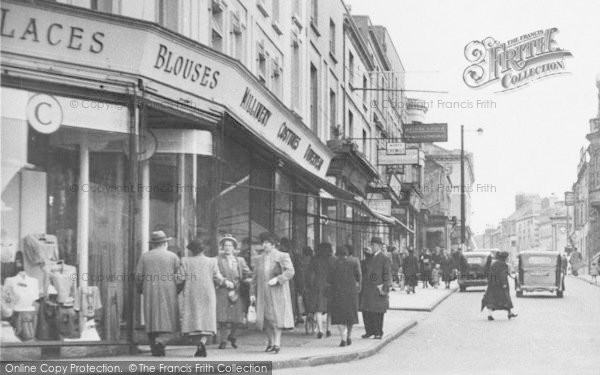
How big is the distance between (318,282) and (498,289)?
740cm

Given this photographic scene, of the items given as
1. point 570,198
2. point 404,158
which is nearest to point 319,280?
point 404,158

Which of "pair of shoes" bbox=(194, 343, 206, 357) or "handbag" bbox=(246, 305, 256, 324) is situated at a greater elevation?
"handbag" bbox=(246, 305, 256, 324)

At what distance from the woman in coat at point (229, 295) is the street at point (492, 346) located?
2.08 m

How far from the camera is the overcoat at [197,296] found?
12.8 m

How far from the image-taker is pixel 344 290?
15.8 meters

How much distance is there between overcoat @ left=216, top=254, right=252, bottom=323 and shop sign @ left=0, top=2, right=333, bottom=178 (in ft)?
8.15

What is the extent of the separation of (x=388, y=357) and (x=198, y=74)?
511 cm

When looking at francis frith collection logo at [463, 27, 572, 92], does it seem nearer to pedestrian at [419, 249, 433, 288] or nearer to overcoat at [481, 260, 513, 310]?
overcoat at [481, 260, 513, 310]

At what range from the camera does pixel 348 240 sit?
34.8 meters

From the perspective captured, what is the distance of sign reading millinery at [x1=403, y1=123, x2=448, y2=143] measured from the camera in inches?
1356

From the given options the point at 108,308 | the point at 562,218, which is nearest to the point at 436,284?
the point at 108,308

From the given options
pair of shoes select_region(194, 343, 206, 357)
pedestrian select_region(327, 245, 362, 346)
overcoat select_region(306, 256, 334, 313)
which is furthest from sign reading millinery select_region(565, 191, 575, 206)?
pair of shoes select_region(194, 343, 206, 357)

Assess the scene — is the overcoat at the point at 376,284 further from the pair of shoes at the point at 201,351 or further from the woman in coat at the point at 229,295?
the pair of shoes at the point at 201,351

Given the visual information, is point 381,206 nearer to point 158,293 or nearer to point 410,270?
point 410,270
